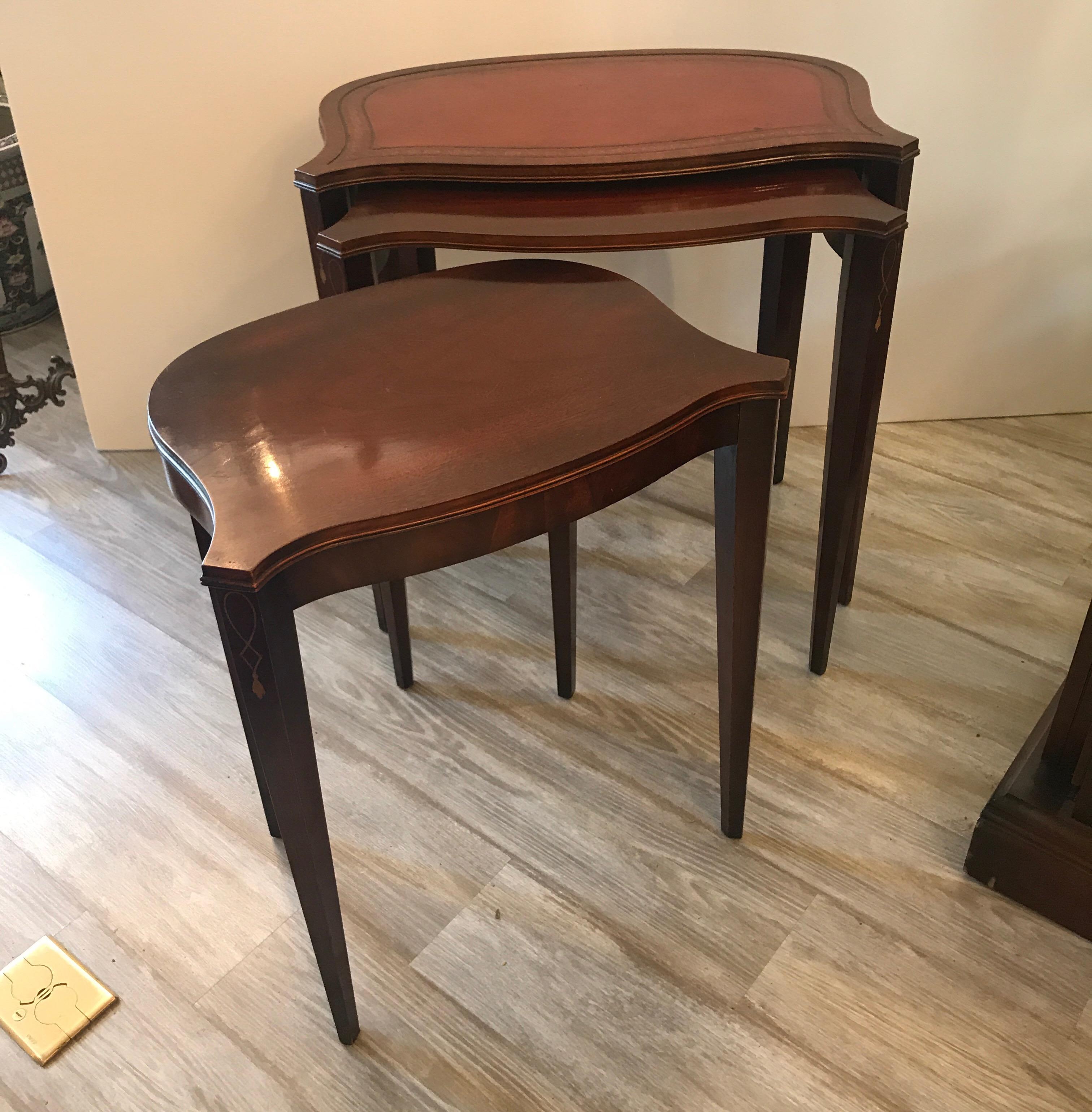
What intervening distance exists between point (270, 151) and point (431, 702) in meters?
0.88

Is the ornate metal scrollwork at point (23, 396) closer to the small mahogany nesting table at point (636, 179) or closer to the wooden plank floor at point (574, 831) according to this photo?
the wooden plank floor at point (574, 831)

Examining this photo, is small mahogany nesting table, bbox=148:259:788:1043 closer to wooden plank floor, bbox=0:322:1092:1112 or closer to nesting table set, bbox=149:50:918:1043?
nesting table set, bbox=149:50:918:1043

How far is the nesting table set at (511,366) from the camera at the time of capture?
2.53 ft

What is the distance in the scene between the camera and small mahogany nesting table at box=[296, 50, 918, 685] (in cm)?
106

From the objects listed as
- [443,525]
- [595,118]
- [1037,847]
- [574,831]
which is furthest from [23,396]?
[1037,847]

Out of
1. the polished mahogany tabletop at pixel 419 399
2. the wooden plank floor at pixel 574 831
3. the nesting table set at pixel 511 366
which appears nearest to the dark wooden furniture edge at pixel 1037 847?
the wooden plank floor at pixel 574 831

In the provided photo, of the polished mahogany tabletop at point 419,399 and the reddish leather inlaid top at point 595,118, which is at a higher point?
the reddish leather inlaid top at point 595,118

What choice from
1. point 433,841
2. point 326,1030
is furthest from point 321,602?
point 326,1030

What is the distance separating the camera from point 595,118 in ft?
3.98

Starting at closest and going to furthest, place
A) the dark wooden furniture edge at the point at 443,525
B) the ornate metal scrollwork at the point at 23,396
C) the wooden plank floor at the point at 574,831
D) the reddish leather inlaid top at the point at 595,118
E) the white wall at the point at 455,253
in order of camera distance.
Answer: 1. the dark wooden furniture edge at the point at 443,525
2. the wooden plank floor at the point at 574,831
3. the reddish leather inlaid top at the point at 595,118
4. the white wall at the point at 455,253
5. the ornate metal scrollwork at the point at 23,396

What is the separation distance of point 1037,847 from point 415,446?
75 centimetres

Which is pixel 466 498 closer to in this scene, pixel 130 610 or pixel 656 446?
pixel 656 446

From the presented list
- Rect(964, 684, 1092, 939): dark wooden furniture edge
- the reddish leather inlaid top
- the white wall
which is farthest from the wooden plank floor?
the reddish leather inlaid top

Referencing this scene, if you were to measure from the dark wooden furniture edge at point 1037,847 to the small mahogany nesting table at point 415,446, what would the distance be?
11.5 inches
